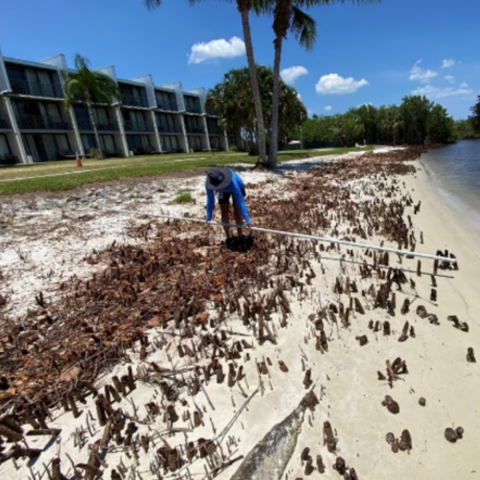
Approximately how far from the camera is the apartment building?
99.5 feet

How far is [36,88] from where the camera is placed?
3253 centimetres

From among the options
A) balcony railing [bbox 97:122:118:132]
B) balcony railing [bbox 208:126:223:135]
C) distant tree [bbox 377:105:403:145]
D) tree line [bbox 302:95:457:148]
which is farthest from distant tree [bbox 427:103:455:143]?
balcony railing [bbox 97:122:118:132]

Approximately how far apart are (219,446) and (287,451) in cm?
50

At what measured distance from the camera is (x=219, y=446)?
2.41 meters

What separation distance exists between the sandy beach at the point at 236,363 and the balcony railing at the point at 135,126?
40.4 metres

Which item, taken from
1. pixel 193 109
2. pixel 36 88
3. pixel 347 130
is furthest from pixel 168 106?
pixel 347 130

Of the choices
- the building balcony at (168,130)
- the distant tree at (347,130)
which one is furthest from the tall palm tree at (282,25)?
the distant tree at (347,130)

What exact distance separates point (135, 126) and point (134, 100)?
11.2 ft

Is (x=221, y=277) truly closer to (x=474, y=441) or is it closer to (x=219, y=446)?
(x=219, y=446)

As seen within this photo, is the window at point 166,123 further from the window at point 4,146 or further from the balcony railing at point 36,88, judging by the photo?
the window at point 4,146

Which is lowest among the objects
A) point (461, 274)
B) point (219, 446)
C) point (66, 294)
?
point (461, 274)

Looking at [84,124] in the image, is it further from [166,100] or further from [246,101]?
[246,101]

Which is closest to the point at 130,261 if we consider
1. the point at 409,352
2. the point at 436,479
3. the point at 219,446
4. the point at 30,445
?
the point at 30,445

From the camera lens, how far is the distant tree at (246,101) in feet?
106
